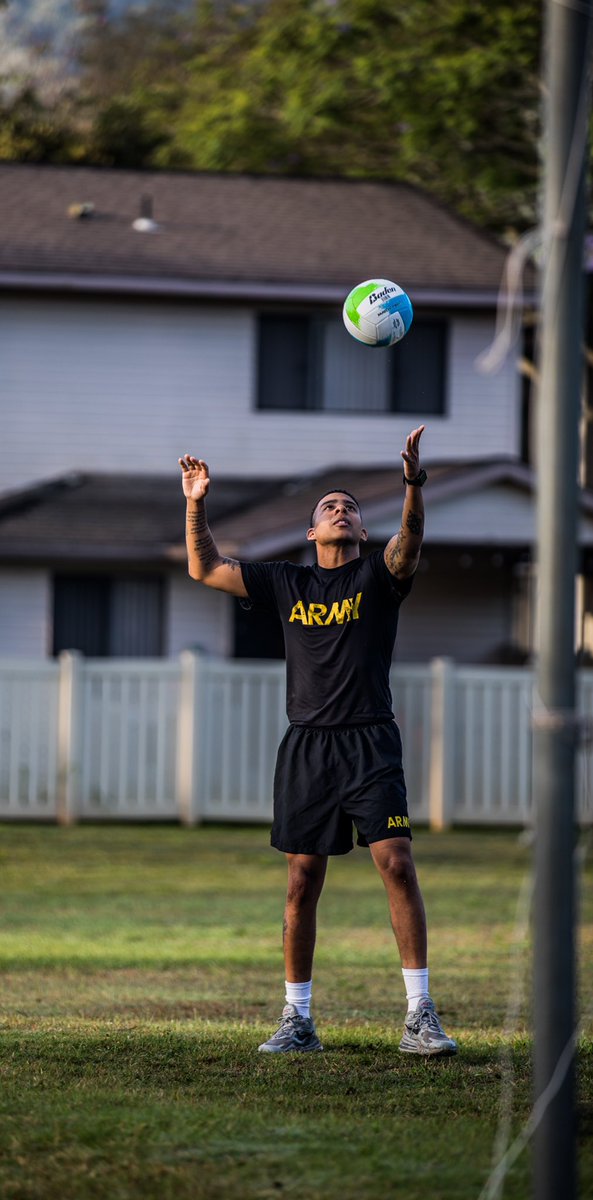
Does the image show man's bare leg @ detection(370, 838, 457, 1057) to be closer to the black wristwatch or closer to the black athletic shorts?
the black athletic shorts

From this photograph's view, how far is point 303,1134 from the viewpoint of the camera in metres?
5.20

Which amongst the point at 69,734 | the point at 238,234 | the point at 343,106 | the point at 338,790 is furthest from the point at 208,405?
the point at 338,790

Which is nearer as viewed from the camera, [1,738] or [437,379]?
[1,738]

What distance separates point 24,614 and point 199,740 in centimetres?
479

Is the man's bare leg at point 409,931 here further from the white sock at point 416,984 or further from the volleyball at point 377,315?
the volleyball at point 377,315

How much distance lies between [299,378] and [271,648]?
3565mm

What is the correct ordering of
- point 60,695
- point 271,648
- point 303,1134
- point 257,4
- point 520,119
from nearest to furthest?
1. point 303,1134
2. point 60,695
3. point 271,648
4. point 520,119
5. point 257,4

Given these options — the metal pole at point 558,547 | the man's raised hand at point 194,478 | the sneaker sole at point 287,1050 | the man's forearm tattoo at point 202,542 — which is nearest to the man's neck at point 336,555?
the man's forearm tattoo at point 202,542

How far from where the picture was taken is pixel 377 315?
7.86 m

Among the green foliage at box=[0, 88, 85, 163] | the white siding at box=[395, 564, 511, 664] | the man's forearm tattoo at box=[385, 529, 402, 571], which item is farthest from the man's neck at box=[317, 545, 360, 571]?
the green foliage at box=[0, 88, 85, 163]

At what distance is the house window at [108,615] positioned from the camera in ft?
71.7

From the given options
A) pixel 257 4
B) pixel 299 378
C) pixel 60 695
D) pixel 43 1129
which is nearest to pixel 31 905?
pixel 60 695

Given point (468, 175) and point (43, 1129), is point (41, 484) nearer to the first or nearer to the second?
point (468, 175)

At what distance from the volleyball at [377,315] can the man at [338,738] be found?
1107 millimetres
